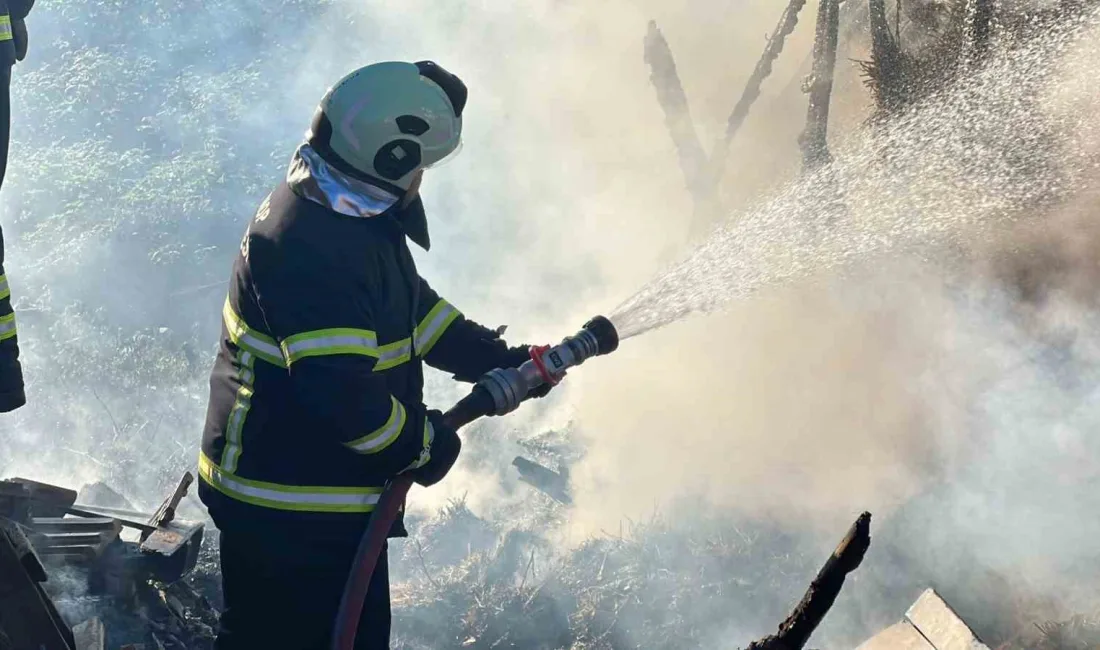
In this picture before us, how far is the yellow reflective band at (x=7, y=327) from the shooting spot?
3.78 meters

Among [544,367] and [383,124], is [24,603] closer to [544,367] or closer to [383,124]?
[544,367]

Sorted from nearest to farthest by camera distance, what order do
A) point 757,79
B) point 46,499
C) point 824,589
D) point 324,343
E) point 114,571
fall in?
1. point 824,589
2. point 324,343
3. point 114,571
4. point 46,499
5. point 757,79

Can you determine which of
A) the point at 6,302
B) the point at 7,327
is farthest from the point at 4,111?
the point at 7,327

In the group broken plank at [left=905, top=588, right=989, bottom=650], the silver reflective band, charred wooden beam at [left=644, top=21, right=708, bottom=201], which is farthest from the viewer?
charred wooden beam at [left=644, top=21, right=708, bottom=201]

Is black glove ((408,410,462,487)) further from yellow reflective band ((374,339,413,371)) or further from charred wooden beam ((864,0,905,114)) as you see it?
charred wooden beam ((864,0,905,114))

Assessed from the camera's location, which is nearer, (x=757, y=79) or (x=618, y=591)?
(x=618, y=591)

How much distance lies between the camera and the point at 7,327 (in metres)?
3.80

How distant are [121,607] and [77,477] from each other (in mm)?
3804

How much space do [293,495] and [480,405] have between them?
0.64 meters

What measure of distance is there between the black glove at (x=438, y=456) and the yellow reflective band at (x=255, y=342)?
507 mm

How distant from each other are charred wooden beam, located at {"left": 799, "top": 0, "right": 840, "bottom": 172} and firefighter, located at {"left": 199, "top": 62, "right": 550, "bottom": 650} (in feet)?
16.7

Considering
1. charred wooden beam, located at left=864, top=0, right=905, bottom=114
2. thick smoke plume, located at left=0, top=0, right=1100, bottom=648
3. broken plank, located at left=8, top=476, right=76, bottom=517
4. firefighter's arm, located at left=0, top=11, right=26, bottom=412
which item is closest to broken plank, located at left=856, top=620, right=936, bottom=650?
thick smoke plume, located at left=0, top=0, right=1100, bottom=648

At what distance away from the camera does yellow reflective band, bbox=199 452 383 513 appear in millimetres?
2801

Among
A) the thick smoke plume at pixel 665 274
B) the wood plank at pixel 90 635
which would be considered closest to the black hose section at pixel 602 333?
the thick smoke plume at pixel 665 274
